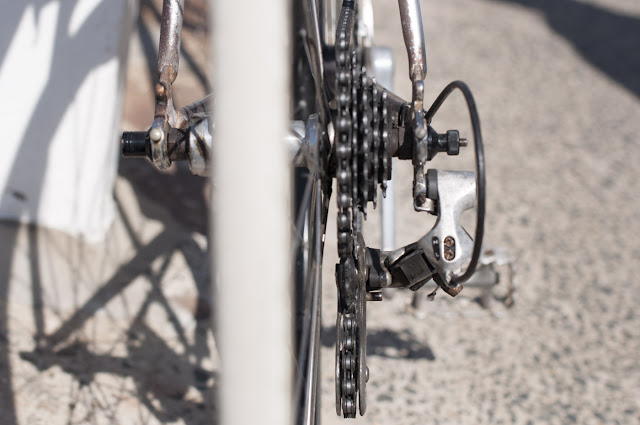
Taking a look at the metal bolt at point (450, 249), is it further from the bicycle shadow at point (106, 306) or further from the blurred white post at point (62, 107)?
the blurred white post at point (62, 107)

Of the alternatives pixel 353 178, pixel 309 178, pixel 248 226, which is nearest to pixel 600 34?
pixel 309 178

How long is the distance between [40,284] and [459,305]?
1.23 m

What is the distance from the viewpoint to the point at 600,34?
4625 mm

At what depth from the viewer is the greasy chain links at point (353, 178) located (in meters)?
0.90

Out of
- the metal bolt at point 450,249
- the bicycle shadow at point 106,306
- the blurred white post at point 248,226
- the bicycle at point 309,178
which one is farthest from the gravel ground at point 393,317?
the blurred white post at point 248,226

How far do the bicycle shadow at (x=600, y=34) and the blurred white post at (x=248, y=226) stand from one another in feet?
12.4

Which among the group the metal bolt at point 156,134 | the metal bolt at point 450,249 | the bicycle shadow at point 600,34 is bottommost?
the metal bolt at point 450,249

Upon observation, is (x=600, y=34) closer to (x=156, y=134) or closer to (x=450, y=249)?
(x=450, y=249)

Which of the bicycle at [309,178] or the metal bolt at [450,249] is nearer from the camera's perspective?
the bicycle at [309,178]

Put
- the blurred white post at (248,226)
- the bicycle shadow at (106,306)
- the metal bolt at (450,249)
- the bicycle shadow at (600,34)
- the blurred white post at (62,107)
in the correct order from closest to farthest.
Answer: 1. the blurred white post at (248,226)
2. the metal bolt at (450,249)
3. the bicycle shadow at (106,306)
4. the blurred white post at (62,107)
5. the bicycle shadow at (600,34)

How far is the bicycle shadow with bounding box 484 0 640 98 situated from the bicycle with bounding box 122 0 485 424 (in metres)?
3.26

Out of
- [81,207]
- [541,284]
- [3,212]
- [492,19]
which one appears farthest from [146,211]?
[492,19]

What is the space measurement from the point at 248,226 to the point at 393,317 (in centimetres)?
147

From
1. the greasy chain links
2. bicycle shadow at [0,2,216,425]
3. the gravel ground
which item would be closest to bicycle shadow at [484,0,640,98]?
the gravel ground
